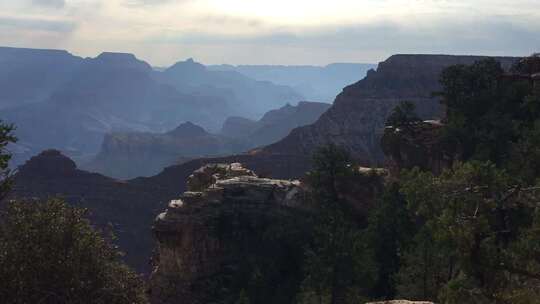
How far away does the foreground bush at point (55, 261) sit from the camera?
2092cm

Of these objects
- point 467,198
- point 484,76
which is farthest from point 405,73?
point 467,198

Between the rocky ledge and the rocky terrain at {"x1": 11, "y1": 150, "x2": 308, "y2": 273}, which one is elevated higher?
the rocky ledge

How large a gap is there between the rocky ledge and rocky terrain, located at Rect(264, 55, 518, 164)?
8903cm

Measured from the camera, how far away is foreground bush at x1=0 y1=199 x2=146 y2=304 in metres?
20.9

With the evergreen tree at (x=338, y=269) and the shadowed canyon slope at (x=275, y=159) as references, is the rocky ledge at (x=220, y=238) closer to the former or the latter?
the evergreen tree at (x=338, y=269)

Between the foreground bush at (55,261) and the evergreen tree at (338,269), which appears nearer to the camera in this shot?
the foreground bush at (55,261)

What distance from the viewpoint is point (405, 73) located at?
160 m

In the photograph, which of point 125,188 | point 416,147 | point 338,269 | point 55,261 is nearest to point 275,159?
point 125,188

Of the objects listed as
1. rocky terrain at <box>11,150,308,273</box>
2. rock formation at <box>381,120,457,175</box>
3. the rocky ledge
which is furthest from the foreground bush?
rocky terrain at <box>11,150,308,273</box>

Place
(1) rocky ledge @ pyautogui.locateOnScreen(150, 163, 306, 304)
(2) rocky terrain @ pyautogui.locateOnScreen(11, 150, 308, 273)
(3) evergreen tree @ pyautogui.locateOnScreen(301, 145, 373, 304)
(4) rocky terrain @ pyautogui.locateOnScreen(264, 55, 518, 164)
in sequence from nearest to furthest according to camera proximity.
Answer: (3) evergreen tree @ pyautogui.locateOnScreen(301, 145, 373, 304), (1) rocky ledge @ pyautogui.locateOnScreen(150, 163, 306, 304), (2) rocky terrain @ pyautogui.locateOnScreen(11, 150, 308, 273), (4) rocky terrain @ pyautogui.locateOnScreen(264, 55, 518, 164)

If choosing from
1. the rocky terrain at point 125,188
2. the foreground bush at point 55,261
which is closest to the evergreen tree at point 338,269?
the foreground bush at point 55,261

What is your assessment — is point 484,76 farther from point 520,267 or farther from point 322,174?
point 520,267

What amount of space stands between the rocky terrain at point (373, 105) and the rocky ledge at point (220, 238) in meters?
89.0

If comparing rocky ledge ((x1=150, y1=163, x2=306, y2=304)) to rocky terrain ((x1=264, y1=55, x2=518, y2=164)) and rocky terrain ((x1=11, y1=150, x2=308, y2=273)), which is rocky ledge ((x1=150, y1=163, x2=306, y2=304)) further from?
rocky terrain ((x1=264, y1=55, x2=518, y2=164))
